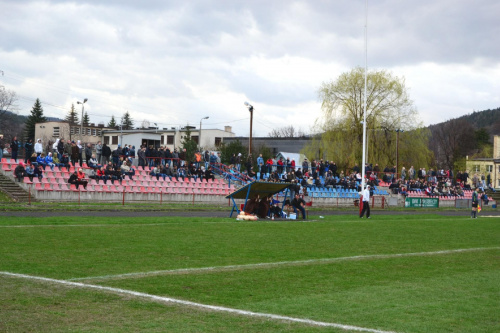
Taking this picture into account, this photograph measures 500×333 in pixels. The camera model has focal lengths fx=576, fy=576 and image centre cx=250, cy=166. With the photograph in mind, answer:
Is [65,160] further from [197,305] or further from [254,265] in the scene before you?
[197,305]

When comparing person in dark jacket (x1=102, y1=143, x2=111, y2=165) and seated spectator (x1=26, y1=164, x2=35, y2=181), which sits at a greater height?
person in dark jacket (x1=102, y1=143, x2=111, y2=165)

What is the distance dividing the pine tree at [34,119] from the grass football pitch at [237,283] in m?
100

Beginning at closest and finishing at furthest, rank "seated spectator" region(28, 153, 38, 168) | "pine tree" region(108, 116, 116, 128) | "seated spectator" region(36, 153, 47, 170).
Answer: "seated spectator" region(28, 153, 38, 168), "seated spectator" region(36, 153, 47, 170), "pine tree" region(108, 116, 116, 128)

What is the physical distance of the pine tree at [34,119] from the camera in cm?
11200

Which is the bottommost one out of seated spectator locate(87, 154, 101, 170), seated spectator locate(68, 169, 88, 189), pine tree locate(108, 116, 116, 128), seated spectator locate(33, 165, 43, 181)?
seated spectator locate(68, 169, 88, 189)

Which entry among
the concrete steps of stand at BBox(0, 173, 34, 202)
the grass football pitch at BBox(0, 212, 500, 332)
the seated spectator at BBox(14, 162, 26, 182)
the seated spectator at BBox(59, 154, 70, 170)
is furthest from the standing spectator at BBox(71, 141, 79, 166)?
the grass football pitch at BBox(0, 212, 500, 332)

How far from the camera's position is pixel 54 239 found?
15.6m

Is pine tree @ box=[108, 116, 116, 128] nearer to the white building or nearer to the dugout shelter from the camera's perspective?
the white building

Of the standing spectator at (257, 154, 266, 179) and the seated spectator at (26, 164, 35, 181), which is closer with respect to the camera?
the seated spectator at (26, 164, 35, 181)

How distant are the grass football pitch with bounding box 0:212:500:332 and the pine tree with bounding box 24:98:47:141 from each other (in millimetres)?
100139

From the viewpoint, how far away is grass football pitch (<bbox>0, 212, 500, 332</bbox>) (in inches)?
289

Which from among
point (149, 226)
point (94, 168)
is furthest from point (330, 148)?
point (149, 226)

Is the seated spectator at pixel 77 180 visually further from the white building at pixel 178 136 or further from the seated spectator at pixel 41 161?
the white building at pixel 178 136

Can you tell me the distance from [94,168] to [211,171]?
1146 centimetres
